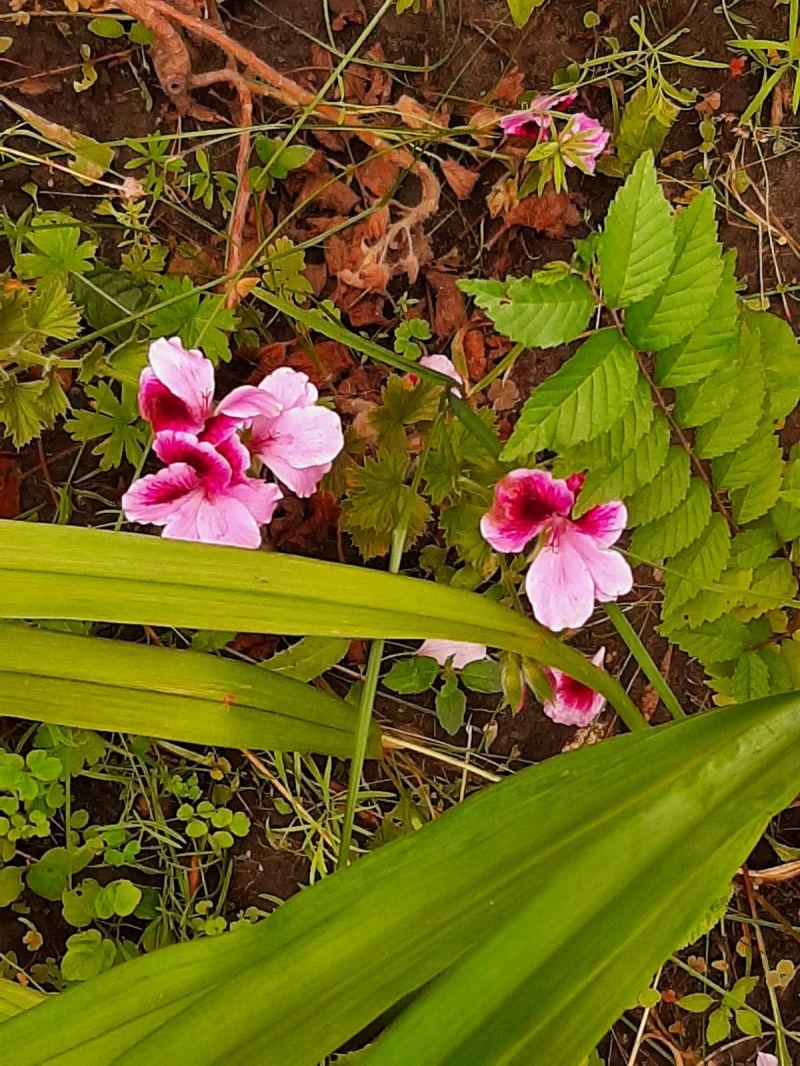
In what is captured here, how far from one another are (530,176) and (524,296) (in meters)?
0.39

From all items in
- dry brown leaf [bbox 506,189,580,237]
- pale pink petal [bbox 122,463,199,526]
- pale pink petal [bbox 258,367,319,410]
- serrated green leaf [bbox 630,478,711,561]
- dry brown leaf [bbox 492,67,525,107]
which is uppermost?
dry brown leaf [bbox 492,67,525,107]

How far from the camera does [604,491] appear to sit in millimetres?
614

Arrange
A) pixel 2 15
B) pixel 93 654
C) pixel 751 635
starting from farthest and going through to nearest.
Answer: pixel 2 15
pixel 751 635
pixel 93 654

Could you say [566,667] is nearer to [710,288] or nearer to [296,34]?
[710,288]

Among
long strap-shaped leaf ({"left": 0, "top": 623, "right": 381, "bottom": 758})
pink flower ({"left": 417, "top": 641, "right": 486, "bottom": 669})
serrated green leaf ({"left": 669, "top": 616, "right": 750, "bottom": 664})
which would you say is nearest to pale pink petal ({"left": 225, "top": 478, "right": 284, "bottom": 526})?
long strap-shaped leaf ({"left": 0, "top": 623, "right": 381, "bottom": 758})

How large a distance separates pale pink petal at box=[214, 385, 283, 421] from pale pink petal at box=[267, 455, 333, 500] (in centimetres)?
5

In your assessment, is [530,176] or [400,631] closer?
[400,631]

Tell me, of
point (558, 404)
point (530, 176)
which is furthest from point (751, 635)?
point (530, 176)

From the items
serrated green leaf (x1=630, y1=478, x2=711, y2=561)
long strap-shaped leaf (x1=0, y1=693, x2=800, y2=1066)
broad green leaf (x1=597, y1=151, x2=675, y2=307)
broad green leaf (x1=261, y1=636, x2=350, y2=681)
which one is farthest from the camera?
broad green leaf (x1=261, y1=636, x2=350, y2=681)

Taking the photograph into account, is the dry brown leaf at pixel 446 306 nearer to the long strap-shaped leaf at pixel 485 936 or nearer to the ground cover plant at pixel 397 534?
the ground cover plant at pixel 397 534

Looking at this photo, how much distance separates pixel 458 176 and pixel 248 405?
1.39ft

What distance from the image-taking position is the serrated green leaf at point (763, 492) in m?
0.68

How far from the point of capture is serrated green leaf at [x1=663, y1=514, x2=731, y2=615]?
2.24 feet

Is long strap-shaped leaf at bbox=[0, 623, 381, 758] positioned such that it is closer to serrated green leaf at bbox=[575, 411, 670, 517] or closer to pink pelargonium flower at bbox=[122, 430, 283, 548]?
pink pelargonium flower at bbox=[122, 430, 283, 548]
